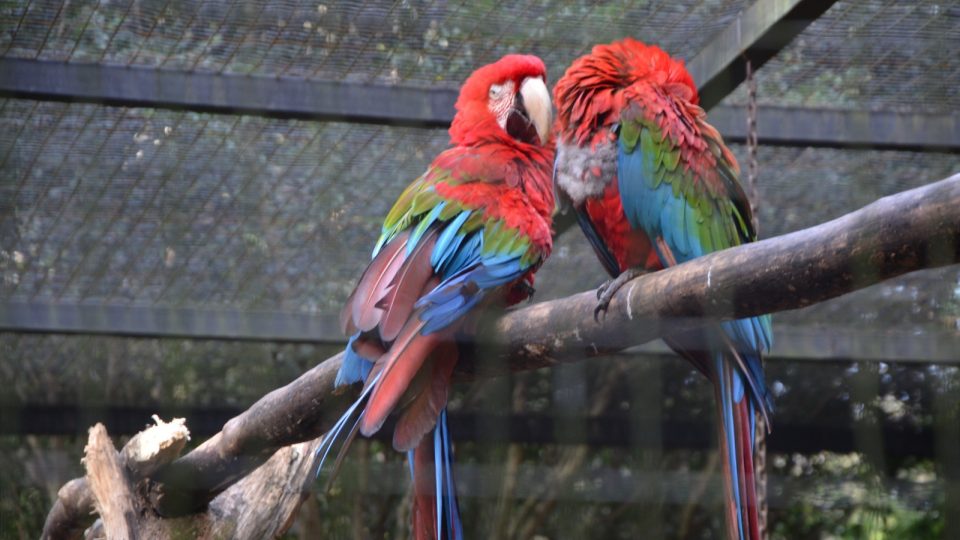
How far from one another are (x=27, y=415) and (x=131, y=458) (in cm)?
94

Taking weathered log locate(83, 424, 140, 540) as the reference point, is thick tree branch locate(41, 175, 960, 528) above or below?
above

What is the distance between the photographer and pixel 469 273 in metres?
1.38

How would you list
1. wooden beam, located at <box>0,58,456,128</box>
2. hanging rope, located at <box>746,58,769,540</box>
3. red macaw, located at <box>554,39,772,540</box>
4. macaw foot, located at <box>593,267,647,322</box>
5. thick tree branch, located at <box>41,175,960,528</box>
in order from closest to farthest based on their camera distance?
thick tree branch, located at <box>41,175,960,528</box> → macaw foot, located at <box>593,267,647,322</box> → hanging rope, located at <box>746,58,769,540</box> → red macaw, located at <box>554,39,772,540</box> → wooden beam, located at <box>0,58,456,128</box>

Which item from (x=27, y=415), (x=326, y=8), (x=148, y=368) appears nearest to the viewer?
(x=326, y=8)

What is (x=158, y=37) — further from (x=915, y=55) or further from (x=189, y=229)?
(x=915, y=55)

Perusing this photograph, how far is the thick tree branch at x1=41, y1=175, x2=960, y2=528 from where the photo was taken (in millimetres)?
874

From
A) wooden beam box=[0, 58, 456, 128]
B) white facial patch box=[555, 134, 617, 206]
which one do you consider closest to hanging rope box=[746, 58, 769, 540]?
white facial patch box=[555, 134, 617, 206]

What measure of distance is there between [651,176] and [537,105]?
291mm

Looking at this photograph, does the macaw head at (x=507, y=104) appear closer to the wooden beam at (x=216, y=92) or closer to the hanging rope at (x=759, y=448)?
the wooden beam at (x=216, y=92)

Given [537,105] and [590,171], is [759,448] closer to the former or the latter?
[590,171]

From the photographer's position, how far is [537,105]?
1.71 metres

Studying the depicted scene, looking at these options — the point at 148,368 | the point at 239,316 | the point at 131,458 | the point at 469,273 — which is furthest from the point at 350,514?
the point at 469,273

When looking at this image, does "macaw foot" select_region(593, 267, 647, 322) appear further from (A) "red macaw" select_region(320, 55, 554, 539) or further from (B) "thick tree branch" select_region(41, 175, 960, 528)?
(A) "red macaw" select_region(320, 55, 554, 539)

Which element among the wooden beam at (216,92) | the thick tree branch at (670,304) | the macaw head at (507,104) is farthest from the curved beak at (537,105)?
the thick tree branch at (670,304)
